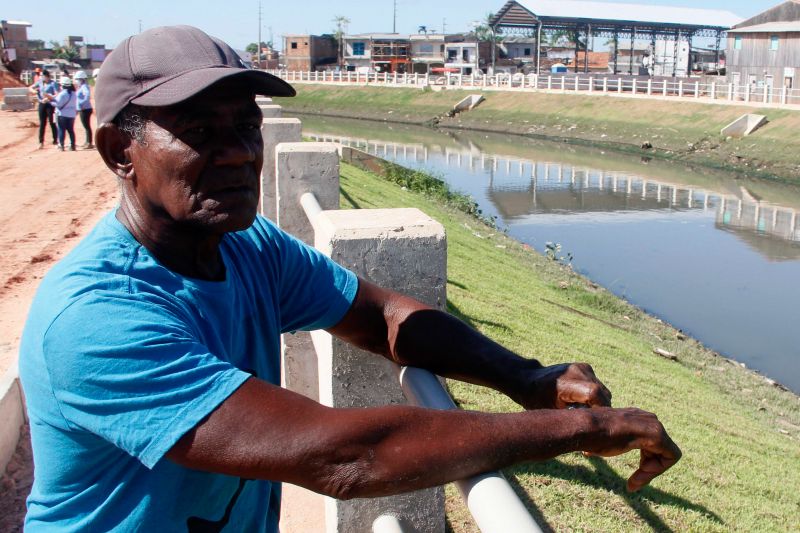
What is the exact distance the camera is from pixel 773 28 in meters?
42.1

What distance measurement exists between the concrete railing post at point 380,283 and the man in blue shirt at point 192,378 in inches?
12.0

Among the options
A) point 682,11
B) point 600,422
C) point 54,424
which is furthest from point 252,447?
point 682,11

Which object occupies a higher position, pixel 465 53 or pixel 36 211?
pixel 465 53

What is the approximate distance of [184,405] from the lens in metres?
1.46

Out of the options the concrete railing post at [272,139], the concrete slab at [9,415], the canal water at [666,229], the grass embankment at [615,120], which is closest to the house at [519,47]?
the grass embankment at [615,120]

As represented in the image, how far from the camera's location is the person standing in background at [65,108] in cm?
1777

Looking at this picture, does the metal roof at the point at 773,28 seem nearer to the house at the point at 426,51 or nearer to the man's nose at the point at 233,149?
the house at the point at 426,51

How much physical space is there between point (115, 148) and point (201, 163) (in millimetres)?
196

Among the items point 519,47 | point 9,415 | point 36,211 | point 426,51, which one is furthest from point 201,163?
point 426,51

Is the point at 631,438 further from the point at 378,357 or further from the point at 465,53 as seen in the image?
the point at 465,53

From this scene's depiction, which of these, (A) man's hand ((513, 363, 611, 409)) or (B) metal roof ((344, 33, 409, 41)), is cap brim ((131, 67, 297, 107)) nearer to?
(A) man's hand ((513, 363, 611, 409))

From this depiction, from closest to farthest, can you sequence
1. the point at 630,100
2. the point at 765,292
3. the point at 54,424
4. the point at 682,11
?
the point at 54,424 < the point at 765,292 < the point at 630,100 < the point at 682,11

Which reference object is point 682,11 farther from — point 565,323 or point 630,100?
point 565,323

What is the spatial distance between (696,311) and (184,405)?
516 inches
